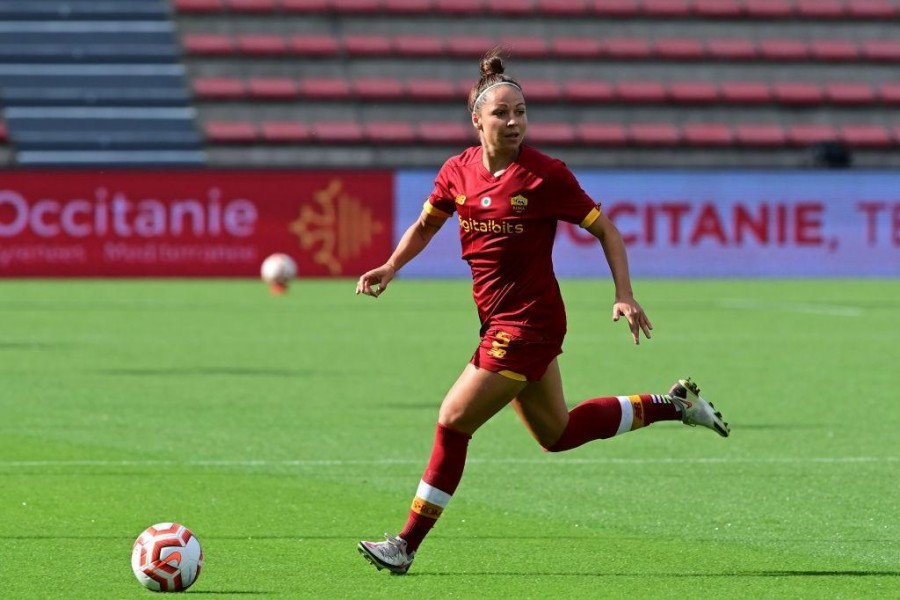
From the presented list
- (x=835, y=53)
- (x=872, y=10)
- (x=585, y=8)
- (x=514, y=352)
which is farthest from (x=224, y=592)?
(x=872, y=10)

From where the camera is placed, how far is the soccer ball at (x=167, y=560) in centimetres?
585

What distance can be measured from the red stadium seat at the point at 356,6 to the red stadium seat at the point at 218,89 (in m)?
2.55

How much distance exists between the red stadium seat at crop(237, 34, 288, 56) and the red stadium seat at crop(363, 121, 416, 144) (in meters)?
2.40

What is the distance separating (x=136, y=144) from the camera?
31.4 metres

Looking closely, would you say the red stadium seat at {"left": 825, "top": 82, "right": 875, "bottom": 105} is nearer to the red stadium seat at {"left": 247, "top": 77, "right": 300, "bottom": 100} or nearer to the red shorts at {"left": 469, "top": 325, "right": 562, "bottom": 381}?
the red stadium seat at {"left": 247, "top": 77, "right": 300, "bottom": 100}

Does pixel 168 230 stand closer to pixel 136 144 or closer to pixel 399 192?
pixel 399 192

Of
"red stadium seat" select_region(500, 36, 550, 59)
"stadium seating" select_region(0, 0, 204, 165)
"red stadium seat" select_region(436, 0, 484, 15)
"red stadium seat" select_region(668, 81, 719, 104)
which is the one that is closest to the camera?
"stadium seating" select_region(0, 0, 204, 165)

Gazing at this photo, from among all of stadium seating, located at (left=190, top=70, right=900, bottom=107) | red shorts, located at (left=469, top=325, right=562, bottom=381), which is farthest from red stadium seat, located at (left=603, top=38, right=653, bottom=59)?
red shorts, located at (left=469, top=325, right=562, bottom=381)

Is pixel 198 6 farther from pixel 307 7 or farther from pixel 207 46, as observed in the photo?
pixel 307 7

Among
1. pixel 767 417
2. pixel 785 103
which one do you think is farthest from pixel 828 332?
pixel 785 103

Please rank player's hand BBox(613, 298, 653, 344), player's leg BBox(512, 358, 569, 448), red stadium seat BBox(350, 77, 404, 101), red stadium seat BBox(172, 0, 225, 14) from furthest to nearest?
1. red stadium seat BBox(172, 0, 225, 14)
2. red stadium seat BBox(350, 77, 404, 101)
3. player's leg BBox(512, 358, 569, 448)
4. player's hand BBox(613, 298, 653, 344)

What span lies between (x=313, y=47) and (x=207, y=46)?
6.53 feet

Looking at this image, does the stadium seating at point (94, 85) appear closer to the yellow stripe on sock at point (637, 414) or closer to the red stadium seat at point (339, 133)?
the red stadium seat at point (339, 133)

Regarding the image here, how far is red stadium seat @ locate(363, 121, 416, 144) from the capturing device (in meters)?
32.1
